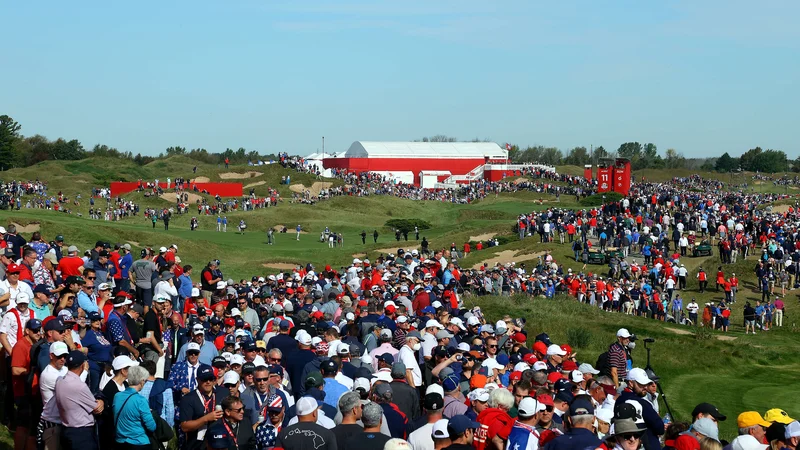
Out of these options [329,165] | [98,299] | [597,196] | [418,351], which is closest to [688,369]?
[418,351]

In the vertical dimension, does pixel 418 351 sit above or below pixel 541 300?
above

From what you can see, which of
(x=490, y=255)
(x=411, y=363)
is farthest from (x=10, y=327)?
(x=490, y=255)

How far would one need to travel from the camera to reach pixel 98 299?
15.5 meters

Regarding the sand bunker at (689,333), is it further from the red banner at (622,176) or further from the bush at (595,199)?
the red banner at (622,176)

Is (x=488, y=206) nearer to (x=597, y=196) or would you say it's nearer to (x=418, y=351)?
(x=597, y=196)

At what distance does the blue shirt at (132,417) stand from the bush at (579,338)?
63.7 feet

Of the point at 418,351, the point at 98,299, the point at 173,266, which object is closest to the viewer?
the point at 418,351

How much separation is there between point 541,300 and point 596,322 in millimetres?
2836

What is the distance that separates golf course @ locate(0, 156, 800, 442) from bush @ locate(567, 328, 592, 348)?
0.04 meters

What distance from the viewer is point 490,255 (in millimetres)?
46938

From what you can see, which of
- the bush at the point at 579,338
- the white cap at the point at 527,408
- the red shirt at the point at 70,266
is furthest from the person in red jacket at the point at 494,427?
the bush at the point at 579,338

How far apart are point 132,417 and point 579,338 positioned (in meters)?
20.0

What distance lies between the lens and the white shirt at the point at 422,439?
8344 millimetres

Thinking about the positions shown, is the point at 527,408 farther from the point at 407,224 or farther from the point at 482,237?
the point at 407,224
